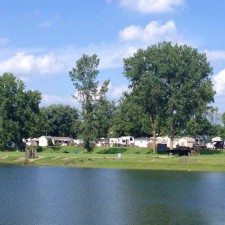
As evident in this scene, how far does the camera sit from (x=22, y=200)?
40.4 metres

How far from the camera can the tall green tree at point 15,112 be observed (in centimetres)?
11751

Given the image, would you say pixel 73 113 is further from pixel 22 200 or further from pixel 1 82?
pixel 22 200

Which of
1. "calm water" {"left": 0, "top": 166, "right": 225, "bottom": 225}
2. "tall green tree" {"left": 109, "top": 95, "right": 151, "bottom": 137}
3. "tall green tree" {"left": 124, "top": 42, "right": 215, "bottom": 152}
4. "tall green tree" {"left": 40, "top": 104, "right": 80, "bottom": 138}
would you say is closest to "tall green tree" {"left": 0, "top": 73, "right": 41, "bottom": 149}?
"tall green tree" {"left": 109, "top": 95, "right": 151, "bottom": 137}

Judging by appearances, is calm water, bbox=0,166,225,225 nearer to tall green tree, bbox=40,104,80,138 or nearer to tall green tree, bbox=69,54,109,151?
tall green tree, bbox=69,54,109,151

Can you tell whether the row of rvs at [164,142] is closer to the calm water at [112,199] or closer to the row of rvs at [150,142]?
the row of rvs at [150,142]

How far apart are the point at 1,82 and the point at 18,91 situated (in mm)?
4321

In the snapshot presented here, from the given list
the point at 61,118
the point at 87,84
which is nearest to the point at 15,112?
the point at 87,84

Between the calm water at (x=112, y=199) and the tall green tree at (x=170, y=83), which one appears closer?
the calm water at (x=112, y=199)

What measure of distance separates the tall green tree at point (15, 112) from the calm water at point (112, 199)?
5653 cm

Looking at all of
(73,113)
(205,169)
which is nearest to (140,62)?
(205,169)

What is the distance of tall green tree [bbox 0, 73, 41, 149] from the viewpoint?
11751 cm

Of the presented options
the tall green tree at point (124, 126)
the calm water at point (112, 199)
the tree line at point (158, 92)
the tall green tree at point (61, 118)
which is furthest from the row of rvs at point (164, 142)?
the calm water at point (112, 199)

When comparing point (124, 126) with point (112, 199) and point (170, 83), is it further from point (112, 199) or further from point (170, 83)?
point (112, 199)

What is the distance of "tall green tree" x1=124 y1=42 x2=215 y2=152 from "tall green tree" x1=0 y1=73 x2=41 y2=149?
94.3 ft
